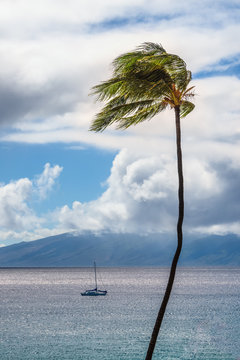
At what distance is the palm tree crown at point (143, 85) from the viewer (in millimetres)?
18750

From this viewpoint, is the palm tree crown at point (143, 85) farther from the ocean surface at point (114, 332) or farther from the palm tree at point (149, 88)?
the ocean surface at point (114, 332)

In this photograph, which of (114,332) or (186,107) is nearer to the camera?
(186,107)

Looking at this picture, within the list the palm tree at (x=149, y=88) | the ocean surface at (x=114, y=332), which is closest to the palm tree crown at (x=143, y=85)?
the palm tree at (x=149, y=88)

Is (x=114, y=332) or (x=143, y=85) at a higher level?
(x=143, y=85)

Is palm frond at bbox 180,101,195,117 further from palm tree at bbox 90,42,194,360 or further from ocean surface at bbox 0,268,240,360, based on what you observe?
ocean surface at bbox 0,268,240,360

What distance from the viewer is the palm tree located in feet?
61.3

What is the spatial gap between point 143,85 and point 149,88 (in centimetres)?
23

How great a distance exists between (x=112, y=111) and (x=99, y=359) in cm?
3729

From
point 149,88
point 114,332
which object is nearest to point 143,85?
point 149,88

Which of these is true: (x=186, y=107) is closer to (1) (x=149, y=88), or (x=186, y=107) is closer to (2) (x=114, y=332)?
(1) (x=149, y=88)

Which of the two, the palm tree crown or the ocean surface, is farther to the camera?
the ocean surface

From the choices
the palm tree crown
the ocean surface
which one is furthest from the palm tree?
the ocean surface

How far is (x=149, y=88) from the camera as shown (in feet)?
62.7

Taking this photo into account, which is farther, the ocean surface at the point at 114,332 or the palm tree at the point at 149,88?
the ocean surface at the point at 114,332
